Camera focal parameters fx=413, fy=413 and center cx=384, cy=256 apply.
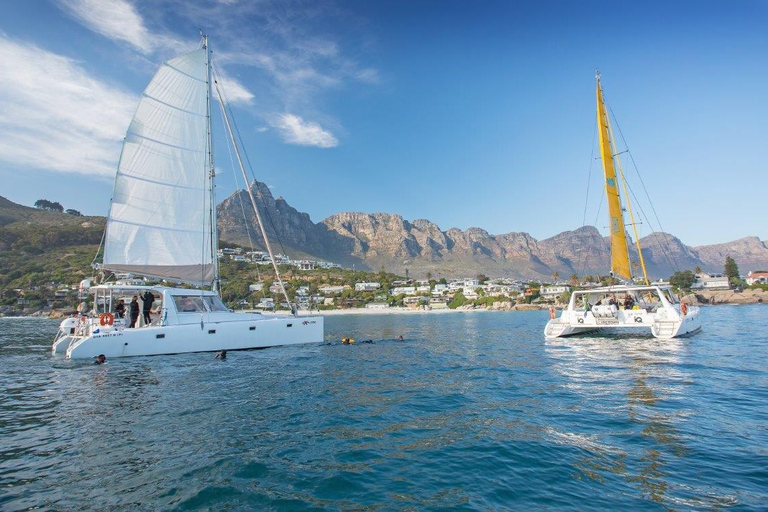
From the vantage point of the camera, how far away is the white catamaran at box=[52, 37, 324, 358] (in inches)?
894

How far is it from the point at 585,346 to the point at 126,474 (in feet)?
79.6

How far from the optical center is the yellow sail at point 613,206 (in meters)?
31.6

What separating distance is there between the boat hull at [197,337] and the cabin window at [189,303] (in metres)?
1.20

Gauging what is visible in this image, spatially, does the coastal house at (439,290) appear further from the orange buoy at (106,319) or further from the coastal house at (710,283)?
the orange buoy at (106,319)

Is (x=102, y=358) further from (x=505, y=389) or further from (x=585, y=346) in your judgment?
(x=585, y=346)

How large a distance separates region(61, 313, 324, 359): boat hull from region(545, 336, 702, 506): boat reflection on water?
15944 mm

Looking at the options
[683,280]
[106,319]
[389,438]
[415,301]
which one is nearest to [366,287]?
[415,301]

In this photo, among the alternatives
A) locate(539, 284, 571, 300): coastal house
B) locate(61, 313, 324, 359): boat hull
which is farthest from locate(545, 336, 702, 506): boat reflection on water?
locate(539, 284, 571, 300): coastal house

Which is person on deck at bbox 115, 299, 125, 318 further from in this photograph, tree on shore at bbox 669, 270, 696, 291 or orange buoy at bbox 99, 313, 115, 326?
tree on shore at bbox 669, 270, 696, 291

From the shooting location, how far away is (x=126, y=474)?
285 inches

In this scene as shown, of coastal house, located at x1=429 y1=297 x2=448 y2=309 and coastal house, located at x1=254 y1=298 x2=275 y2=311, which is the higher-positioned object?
coastal house, located at x1=254 y1=298 x2=275 y2=311

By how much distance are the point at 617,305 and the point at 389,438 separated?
2723 cm

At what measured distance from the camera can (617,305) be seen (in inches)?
1195

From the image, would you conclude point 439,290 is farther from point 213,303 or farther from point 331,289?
point 213,303
